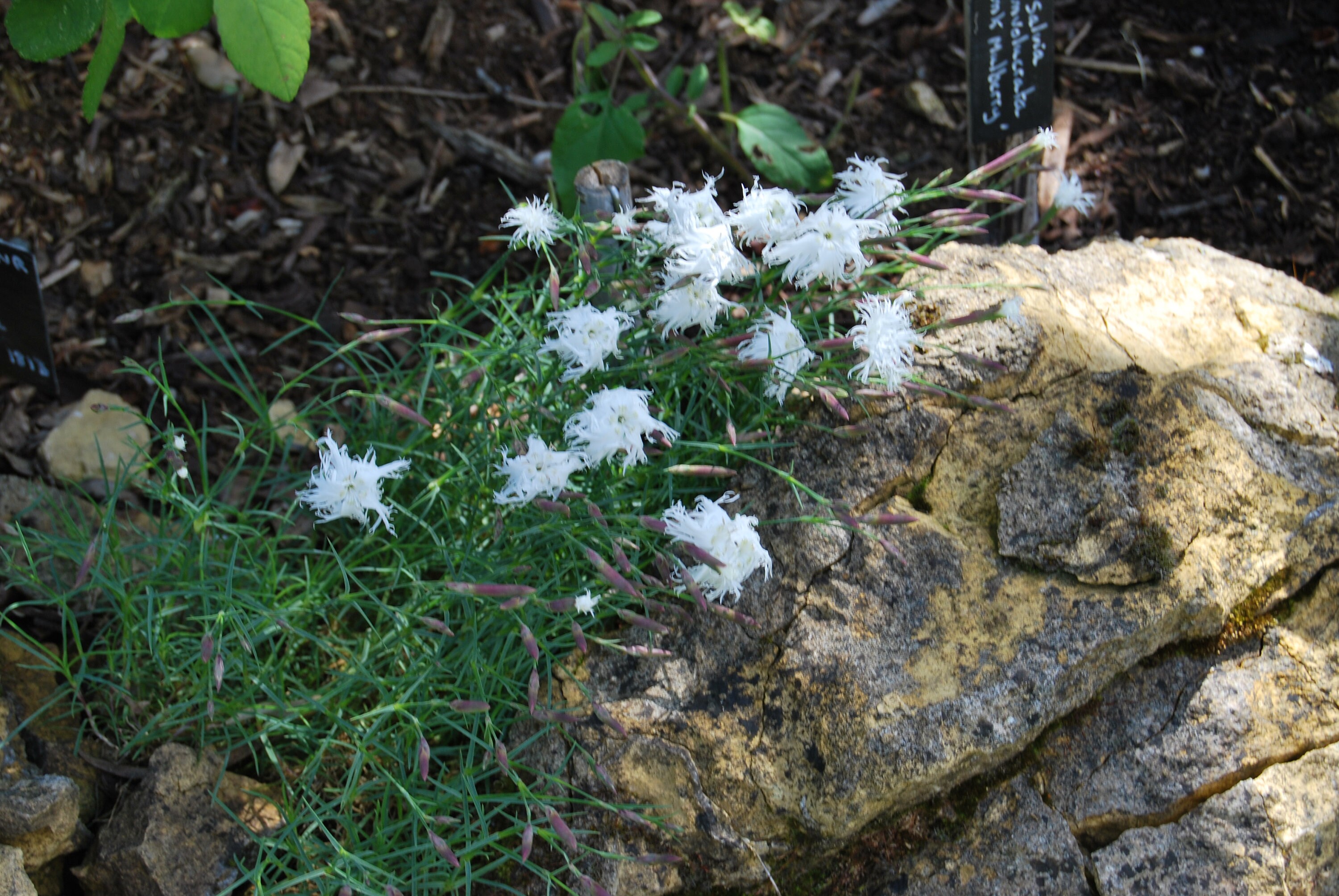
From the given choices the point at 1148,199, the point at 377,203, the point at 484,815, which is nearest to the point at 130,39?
the point at 377,203

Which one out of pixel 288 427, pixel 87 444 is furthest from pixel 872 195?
pixel 87 444

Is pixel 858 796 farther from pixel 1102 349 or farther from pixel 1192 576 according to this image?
pixel 1102 349

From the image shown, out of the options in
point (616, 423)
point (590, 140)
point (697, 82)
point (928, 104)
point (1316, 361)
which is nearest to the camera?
point (616, 423)

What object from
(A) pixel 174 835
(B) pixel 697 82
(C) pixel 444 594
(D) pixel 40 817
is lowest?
(A) pixel 174 835

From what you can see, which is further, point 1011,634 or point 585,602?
point 1011,634

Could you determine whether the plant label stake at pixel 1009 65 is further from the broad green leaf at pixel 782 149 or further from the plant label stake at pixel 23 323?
the plant label stake at pixel 23 323

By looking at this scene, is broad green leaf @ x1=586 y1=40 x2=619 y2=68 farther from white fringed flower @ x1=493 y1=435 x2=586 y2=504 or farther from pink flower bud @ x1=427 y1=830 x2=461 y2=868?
pink flower bud @ x1=427 y1=830 x2=461 y2=868

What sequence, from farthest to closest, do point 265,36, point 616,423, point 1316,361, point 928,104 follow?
1. point 928,104
2. point 1316,361
3. point 616,423
4. point 265,36

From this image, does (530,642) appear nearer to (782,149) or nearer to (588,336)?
(588,336)
